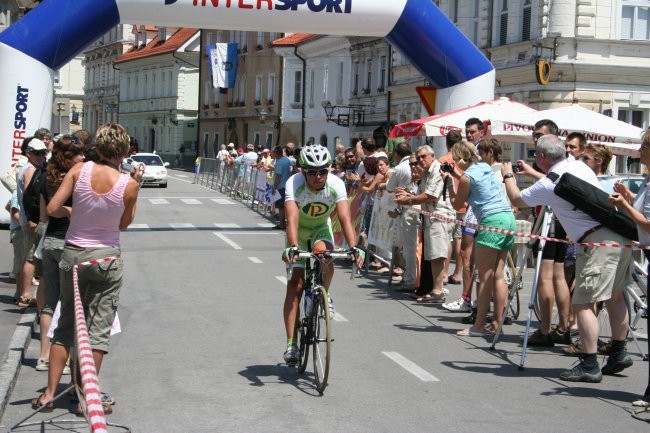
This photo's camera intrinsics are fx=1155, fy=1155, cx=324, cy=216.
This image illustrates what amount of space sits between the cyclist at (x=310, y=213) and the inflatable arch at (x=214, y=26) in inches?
437

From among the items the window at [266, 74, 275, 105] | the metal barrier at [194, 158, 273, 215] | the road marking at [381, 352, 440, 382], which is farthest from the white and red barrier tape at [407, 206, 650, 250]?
the window at [266, 74, 275, 105]

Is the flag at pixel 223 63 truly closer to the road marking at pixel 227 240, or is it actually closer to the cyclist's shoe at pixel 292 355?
the road marking at pixel 227 240

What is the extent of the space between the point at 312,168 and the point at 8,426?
2.93 meters

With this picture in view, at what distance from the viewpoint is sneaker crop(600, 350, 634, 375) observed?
9.11 m

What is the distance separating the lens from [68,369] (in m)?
8.79

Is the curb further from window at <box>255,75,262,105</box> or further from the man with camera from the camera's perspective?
window at <box>255,75,262,105</box>

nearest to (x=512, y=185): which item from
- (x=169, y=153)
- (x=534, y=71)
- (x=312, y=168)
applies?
(x=312, y=168)

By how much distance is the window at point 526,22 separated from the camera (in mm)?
34131

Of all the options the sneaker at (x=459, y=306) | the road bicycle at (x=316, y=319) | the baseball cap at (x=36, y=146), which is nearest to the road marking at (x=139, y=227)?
the sneaker at (x=459, y=306)

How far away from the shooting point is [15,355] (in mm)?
8953

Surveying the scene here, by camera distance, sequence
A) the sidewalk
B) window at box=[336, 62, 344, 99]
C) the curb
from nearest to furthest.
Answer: the curb, the sidewalk, window at box=[336, 62, 344, 99]

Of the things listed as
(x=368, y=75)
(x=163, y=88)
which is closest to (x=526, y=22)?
(x=368, y=75)

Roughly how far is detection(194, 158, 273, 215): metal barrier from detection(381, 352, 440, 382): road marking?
19187 millimetres

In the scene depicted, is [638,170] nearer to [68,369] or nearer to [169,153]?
[68,369]
